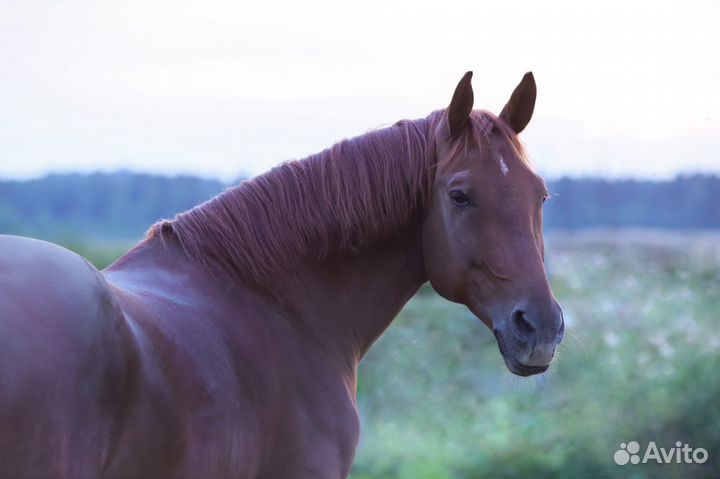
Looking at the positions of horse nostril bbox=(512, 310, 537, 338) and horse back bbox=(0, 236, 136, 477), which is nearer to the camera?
horse back bbox=(0, 236, 136, 477)

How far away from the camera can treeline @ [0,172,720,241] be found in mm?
7129

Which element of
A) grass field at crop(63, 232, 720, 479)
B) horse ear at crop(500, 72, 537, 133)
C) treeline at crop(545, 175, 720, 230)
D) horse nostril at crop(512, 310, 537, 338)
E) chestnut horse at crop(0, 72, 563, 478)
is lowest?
grass field at crop(63, 232, 720, 479)

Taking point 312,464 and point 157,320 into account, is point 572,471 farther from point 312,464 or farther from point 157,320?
point 157,320

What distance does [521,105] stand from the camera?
11.0ft

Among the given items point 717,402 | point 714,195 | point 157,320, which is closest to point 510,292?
point 157,320

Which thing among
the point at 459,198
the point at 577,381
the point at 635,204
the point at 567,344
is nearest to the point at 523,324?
the point at 459,198

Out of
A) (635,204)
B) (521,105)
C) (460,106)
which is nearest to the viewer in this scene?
(460,106)

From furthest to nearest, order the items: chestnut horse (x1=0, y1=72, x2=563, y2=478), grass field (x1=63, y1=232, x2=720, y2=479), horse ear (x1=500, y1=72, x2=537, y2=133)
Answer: grass field (x1=63, y1=232, x2=720, y2=479) → horse ear (x1=500, y1=72, x2=537, y2=133) → chestnut horse (x1=0, y1=72, x2=563, y2=478)

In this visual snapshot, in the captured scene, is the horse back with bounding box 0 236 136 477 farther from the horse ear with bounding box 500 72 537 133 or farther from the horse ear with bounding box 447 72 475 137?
the horse ear with bounding box 500 72 537 133

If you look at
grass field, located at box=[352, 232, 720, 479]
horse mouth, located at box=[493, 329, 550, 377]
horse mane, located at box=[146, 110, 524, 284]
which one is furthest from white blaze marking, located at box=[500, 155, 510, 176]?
grass field, located at box=[352, 232, 720, 479]

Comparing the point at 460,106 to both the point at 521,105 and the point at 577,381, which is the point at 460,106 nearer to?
the point at 521,105

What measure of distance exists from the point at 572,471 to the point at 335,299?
3.98 m

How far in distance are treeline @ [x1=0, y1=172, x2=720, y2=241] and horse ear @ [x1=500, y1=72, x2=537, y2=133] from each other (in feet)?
11.4

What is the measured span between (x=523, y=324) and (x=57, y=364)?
155cm
